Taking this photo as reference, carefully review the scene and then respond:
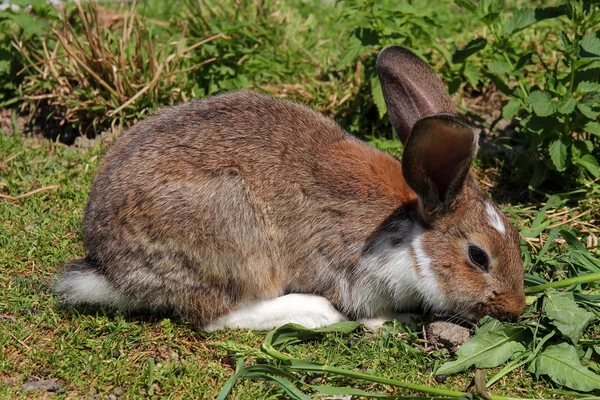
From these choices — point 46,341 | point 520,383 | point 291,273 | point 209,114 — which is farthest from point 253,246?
point 520,383

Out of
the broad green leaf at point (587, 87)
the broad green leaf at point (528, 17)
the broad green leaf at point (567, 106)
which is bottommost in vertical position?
the broad green leaf at point (567, 106)

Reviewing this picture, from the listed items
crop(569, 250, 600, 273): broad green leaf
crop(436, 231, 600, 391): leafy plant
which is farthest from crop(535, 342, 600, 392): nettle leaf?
crop(569, 250, 600, 273): broad green leaf

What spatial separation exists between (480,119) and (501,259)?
7.76 ft

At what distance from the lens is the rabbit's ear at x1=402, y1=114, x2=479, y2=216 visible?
439cm

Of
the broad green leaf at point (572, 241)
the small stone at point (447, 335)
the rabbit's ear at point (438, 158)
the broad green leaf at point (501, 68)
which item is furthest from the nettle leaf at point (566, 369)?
the broad green leaf at point (501, 68)

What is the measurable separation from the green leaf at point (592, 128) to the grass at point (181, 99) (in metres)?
0.45

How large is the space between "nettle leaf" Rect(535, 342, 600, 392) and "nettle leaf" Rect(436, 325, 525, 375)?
17cm

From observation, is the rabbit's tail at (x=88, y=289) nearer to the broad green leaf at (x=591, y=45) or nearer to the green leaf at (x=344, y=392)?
the green leaf at (x=344, y=392)

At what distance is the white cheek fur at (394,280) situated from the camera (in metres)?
4.90

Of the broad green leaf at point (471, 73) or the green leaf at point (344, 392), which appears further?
the broad green leaf at point (471, 73)

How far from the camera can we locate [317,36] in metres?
7.79

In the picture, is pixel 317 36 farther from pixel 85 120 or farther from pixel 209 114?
pixel 209 114

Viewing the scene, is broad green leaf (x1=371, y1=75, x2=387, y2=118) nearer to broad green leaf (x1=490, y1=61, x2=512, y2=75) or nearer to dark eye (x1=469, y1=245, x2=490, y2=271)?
broad green leaf (x1=490, y1=61, x2=512, y2=75)

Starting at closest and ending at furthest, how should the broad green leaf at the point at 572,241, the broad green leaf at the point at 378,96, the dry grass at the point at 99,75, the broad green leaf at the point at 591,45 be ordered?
the broad green leaf at the point at 572,241, the broad green leaf at the point at 591,45, the broad green leaf at the point at 378,96, the dry grass at the point at 99,75
